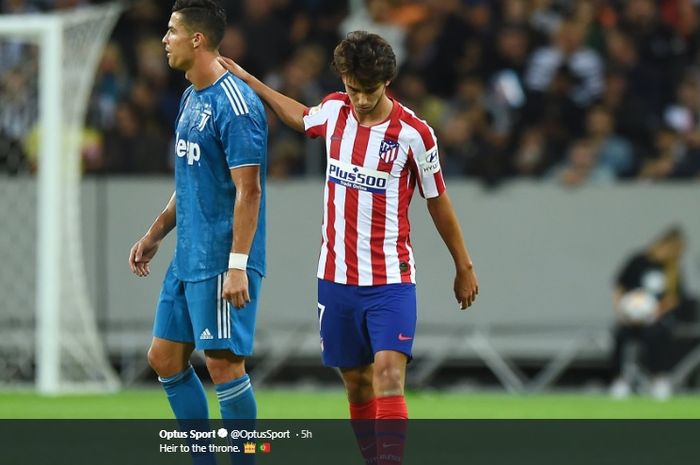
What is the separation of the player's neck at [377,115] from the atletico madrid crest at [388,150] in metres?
0.11

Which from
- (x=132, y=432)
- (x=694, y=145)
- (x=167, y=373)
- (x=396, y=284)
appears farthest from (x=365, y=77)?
(x=694, y=145)

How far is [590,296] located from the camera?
651 inches

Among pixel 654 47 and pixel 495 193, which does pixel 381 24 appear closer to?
pixel 495 193

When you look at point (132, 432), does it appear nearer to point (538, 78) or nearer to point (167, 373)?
point (167, 373)

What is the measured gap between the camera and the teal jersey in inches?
279

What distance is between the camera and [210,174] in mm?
7133

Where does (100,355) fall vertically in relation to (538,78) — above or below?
below

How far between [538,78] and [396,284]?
9.66 metres

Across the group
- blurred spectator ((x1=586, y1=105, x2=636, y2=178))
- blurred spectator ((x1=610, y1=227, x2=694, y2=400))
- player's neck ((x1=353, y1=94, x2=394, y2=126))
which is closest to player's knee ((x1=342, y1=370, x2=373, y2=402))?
player's neck ((x1=353, y1=94, x2=394, y2=126))

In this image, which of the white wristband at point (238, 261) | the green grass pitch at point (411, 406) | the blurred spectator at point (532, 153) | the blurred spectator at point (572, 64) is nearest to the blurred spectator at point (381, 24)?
the blurred spectator at point (572, 64)

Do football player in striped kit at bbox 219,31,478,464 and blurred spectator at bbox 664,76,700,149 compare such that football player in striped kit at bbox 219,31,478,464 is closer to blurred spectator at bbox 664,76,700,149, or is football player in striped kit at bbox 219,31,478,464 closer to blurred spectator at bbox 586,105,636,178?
blurred spectator at bbox 586,105,636,178

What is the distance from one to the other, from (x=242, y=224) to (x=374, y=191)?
66 cm
